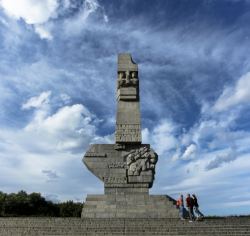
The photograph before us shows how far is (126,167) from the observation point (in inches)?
769

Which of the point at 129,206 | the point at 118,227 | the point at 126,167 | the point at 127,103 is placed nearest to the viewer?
the point at 118,227

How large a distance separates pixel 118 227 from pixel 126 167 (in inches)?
210

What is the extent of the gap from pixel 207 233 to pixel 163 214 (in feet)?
12.6

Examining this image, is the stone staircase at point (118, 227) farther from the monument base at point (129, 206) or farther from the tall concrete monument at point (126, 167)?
the tall concrete monument at point (126, 167)

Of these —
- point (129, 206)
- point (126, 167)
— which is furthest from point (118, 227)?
point (126, 167)

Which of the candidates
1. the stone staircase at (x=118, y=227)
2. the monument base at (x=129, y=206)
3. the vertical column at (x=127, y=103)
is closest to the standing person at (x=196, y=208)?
the stone staircase at (x=118, y=227)

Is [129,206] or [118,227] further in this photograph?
[129,206]

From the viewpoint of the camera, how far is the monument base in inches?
701

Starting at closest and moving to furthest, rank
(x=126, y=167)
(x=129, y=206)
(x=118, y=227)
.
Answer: (x=118, y=227), (x=129, y=206), (x=126, y=167)

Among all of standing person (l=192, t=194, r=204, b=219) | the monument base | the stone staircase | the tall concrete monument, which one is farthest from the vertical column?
the stone staircase

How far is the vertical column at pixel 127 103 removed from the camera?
20.1 meters

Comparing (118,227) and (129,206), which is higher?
(129,206)

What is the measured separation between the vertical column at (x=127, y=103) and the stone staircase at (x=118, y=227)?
6050 millimetres

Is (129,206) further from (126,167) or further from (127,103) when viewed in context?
(127,103)
